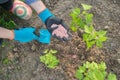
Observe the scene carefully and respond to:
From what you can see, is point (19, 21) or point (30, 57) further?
point (19, 21)

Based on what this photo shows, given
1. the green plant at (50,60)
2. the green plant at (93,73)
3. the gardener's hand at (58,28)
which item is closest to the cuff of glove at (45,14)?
the gardener's hand at (58,28)

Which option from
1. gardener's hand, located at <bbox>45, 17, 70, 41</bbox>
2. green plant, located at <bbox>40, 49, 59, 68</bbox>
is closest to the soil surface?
green plant, located at <bbox>40, 49, 59, 68</bbox>

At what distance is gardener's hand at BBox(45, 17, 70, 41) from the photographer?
2320 mm

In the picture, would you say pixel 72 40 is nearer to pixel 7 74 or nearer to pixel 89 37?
pixel 89 37

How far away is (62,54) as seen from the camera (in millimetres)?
2438

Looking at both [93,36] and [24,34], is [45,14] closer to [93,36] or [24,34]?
[24,34]

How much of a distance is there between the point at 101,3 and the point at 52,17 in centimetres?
54

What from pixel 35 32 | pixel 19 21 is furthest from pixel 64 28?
pixel 19 21

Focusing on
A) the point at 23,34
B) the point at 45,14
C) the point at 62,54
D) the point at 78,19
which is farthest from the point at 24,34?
the point at 78,19

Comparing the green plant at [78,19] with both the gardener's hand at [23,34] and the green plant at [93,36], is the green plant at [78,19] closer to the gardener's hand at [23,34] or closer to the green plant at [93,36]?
the green plant at [93,36]

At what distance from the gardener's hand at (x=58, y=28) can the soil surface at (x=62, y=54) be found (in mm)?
163

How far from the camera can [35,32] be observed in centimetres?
255

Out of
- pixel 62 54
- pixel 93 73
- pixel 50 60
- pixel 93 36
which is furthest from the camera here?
pixel 62 54

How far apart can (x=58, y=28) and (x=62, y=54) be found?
235 mm
